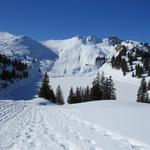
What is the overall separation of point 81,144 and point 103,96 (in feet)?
229

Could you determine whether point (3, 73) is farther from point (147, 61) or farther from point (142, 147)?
point (142, 147)

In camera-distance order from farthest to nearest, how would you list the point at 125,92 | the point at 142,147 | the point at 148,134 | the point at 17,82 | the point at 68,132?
the point at 17,82 < the point at 125,92 < the point at 68,132 < the point at 148,134 < the point at 142,147

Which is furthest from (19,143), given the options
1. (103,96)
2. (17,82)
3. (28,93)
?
(17,82)

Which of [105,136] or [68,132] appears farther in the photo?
[68,132]

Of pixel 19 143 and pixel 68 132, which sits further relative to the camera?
pixel 68 132

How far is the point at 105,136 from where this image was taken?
41.6ft

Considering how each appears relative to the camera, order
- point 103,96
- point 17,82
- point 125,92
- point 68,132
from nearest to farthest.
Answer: point 68,132, point 103,96, point 125,92, point 17,82

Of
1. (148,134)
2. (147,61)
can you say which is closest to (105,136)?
(148,134)

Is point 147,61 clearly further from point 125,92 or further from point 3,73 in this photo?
point 3,73

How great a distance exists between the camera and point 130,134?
12.3 m

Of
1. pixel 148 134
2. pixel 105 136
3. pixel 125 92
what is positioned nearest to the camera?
pixel 148 134

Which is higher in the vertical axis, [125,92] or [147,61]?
[147,61]

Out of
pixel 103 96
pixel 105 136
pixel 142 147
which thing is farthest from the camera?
pixel 103 96

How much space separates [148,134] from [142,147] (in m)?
1.87
